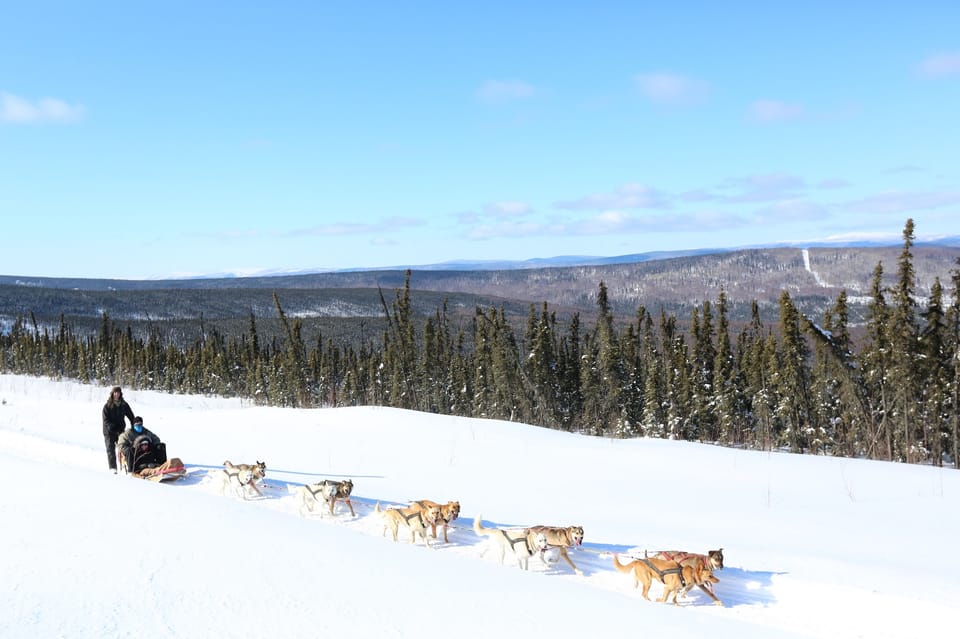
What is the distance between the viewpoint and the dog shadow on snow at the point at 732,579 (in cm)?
569

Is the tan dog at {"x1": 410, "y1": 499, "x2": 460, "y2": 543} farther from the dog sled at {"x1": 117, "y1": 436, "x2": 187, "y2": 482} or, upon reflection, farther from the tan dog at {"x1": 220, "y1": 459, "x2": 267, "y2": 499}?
the dog sled at {"x1": 117, "y1": 436, "x2": 187, "y2": 482}

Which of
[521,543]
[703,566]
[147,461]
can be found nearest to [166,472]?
[147,461]

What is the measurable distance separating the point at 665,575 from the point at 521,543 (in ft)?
4.94

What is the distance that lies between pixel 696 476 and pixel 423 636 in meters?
8.16

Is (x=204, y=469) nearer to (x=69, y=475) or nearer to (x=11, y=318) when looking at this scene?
(x=69, y=475)

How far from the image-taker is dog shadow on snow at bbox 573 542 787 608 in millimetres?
5688

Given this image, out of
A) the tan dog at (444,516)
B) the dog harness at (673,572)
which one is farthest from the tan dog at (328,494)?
the dog harness at (673,572)

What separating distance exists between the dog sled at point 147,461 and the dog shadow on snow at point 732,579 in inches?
293

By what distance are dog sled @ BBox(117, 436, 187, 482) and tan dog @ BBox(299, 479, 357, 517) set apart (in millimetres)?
3399

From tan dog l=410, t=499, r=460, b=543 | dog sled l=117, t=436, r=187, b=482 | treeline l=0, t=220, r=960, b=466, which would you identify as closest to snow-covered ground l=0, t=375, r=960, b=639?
tan dog l=410, t=499, r=460, b=543

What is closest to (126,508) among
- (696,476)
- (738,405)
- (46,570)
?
(46,570)

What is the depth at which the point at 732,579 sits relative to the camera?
19.6ft

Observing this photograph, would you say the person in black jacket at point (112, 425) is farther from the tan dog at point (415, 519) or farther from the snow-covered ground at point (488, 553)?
the tan dog at point (415, 519)

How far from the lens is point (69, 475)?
9.05m
